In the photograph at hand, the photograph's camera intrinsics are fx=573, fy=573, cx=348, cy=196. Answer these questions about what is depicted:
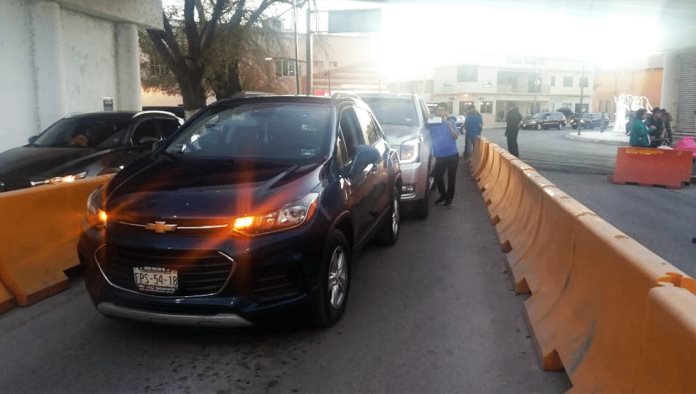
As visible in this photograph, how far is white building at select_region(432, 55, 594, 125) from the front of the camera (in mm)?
67562

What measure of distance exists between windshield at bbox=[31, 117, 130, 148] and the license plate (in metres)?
5.12

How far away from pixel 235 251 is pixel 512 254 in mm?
3499

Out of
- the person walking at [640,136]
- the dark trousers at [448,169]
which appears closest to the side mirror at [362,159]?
the dark trousers at [448,169]

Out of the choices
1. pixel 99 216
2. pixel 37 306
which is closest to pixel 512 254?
pixel 99 216

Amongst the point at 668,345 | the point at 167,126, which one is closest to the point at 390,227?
the point at 668,345

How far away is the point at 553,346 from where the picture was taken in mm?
3711

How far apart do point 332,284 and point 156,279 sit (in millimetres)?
1302

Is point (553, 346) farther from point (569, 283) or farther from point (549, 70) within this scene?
point (549, 70)

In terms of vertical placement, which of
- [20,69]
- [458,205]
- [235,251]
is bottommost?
[458,205]

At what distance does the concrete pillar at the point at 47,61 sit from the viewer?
1220 cm

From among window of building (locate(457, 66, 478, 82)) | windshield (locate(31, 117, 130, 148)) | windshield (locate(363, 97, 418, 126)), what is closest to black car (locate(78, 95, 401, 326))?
windshield (locate(31, 117, 130, 148))

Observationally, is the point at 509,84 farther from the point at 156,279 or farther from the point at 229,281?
the point at 156,279

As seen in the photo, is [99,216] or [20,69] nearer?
[99,216]

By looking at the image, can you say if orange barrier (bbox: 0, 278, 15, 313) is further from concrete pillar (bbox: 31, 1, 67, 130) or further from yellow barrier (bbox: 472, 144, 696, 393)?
concrete pillar (bbox: 31, 1, 67, 130)
